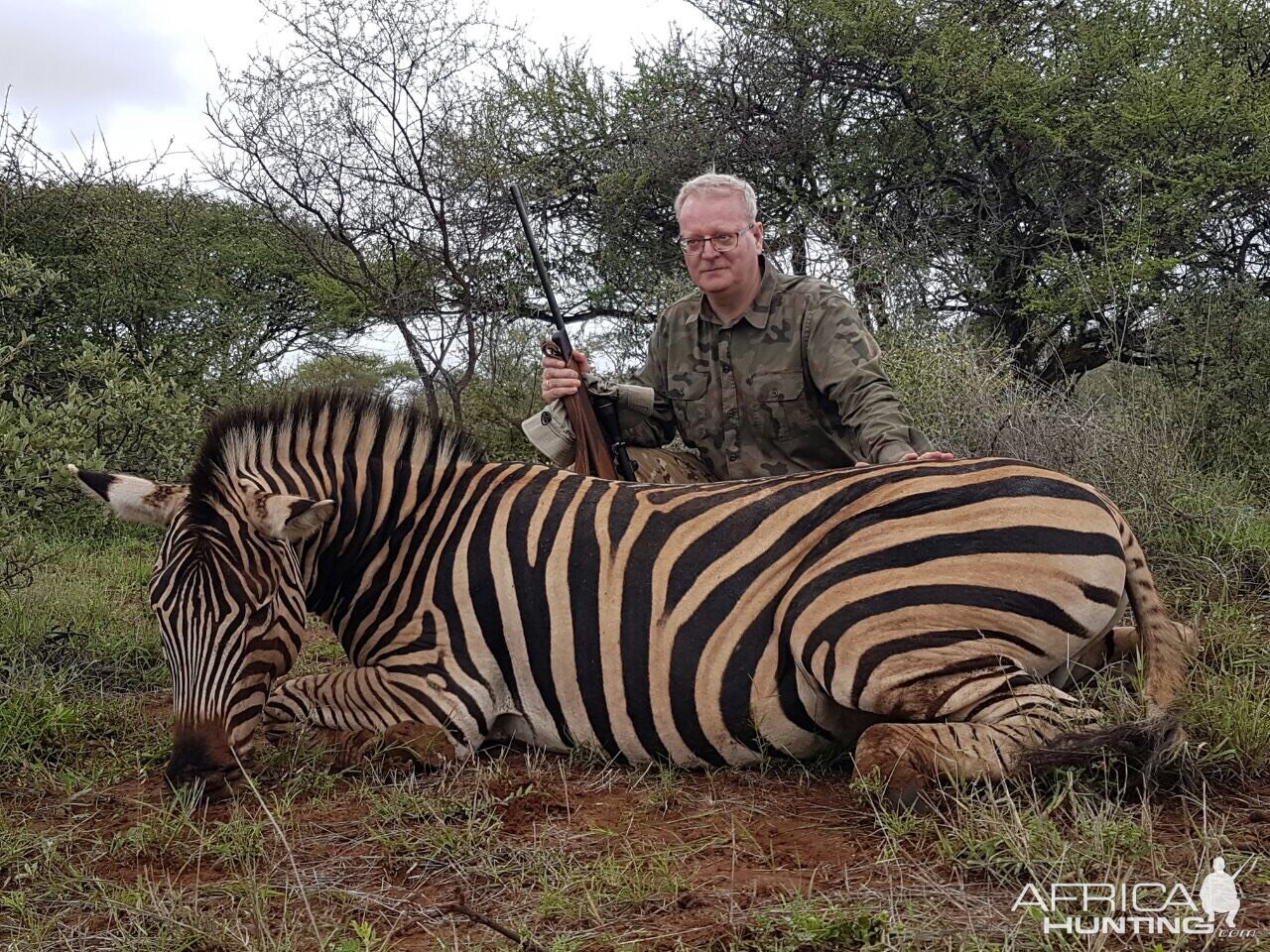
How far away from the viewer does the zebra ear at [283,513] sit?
9.41ft

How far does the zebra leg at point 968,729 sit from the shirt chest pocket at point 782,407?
7.03ft

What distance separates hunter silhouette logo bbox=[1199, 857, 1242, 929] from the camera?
75.0 inches

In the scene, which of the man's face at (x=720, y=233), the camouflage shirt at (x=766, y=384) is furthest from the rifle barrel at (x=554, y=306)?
the man's face at (x=720, y=233)

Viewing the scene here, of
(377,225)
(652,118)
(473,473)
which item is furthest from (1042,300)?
(473,473)

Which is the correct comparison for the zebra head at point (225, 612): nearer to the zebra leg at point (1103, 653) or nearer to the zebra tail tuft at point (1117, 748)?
the zebra tail tuft at point (1117, 748)

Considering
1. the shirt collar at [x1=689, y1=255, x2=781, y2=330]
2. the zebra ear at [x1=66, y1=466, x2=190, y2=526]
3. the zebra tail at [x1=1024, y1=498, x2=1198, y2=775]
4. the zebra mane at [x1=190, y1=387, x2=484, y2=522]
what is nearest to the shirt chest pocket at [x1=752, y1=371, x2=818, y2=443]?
the shirt collar at [x1=689, y1=255, x2=781, y2=330]

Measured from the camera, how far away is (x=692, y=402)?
4.91 m

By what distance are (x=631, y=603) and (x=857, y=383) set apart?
5.48ft

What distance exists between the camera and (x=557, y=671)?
3.10 m

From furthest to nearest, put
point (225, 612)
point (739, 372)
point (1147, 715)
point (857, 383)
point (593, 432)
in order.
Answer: point (739, 372), point (593, 432), point (857, 383), point (225, 612), point (1147, 715)

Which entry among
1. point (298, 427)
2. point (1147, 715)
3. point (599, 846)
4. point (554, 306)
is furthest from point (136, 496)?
point (1147, 715)

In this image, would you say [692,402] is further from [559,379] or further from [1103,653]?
[1103,653]

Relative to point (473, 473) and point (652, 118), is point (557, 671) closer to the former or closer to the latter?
point (473, 473)

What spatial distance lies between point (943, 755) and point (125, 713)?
2765mm
